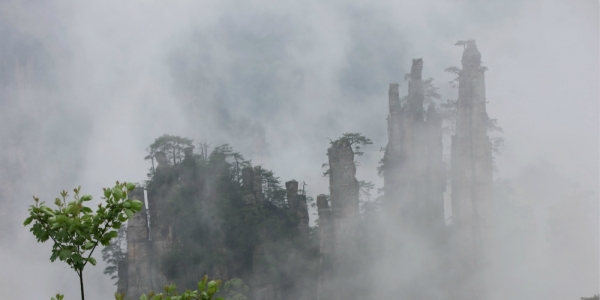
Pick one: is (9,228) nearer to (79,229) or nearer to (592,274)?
(592,274)

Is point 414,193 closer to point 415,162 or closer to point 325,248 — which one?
point 415,162

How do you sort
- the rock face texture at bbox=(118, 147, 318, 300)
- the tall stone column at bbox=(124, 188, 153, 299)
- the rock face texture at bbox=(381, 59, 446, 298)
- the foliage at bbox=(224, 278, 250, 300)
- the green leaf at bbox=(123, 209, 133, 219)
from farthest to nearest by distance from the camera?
the rock face texture at bbox=(381, 59, 446, 298) → the rock face texture at bbox=(118, 147, 318, 300) → the tall stone column at bbox=(124, 188, 153, 299) → the foliage at bbox=(224, 278, 250, 300) → the green leaf at bbox=(123, 209, 133, 219)

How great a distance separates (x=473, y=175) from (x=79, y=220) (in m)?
38.7

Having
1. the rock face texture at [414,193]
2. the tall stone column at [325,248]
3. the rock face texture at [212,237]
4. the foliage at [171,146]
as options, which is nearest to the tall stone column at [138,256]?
the rock face texture at [212,237]

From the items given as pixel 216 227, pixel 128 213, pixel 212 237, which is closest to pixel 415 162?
pixel 216 227

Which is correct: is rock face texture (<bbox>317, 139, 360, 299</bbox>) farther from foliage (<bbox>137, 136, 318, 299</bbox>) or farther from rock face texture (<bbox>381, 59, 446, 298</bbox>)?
rock face texture (<bbox>381, 59, 446, 298</bbox>)

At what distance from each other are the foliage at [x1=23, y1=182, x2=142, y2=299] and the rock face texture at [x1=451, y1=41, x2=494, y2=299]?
1483 inches

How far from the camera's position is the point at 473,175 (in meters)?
39.9

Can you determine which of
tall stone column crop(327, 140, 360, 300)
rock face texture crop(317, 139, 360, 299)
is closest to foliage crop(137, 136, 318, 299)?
rock face texture crop(317, 139, 360, 299)

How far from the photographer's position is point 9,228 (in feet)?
219

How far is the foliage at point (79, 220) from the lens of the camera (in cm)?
464

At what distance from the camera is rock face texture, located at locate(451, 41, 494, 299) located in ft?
128

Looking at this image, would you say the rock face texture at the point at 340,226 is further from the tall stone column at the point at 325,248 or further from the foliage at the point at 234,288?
the foliage at the point at 234,288

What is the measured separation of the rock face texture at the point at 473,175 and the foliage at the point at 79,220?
3768cm
